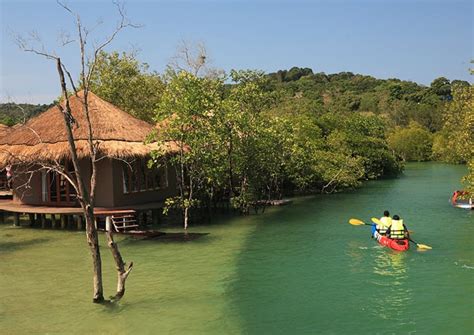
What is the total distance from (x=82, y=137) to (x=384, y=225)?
1219 cm

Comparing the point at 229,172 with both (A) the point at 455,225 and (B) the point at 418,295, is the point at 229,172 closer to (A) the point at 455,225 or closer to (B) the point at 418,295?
(A) the point at 455,225

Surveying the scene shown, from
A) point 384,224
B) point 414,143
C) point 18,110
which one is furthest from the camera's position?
point 414,143

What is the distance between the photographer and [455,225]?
20.2 m

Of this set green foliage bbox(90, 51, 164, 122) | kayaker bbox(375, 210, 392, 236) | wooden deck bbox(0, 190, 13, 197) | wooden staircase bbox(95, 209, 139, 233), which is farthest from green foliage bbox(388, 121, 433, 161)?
wooden staircase bbox(95, 209, 139, 233)

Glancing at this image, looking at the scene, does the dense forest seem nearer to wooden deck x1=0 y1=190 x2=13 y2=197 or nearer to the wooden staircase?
the wooden staircase

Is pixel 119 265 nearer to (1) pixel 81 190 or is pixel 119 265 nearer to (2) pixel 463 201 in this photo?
(1) pixel 81 190

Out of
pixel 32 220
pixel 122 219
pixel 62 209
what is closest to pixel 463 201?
pixel 122 219

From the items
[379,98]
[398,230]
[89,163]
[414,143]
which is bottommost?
[398,230]

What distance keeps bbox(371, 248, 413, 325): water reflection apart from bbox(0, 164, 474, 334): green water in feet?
0.08

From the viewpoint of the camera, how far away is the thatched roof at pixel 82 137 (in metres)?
20.2

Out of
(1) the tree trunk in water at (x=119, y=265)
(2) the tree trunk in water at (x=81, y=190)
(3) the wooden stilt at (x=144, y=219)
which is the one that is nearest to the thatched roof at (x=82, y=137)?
(3) the wooden stilt at (x=144, y=219)

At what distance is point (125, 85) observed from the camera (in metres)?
34.3

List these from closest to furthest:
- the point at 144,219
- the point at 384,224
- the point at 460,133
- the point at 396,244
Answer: the point at 396,244 → the point at 384,224 → the point at 144,219 → the point at 460,133

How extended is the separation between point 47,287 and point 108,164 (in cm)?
889
